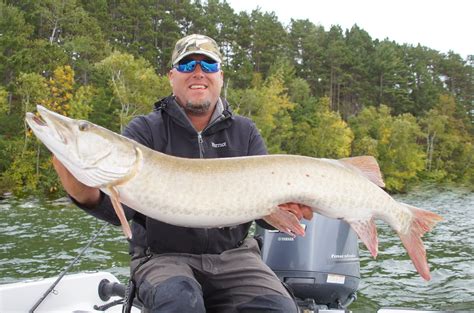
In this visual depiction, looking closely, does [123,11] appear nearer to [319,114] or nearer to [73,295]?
[319,114]

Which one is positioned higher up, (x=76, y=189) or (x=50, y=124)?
(x=50, y=124)

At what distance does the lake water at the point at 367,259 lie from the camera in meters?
7.79

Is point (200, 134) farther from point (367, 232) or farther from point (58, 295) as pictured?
point (58, 295)

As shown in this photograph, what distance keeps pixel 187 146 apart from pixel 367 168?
1.13 m

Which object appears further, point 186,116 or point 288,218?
point 186,116

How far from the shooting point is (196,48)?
3482mm

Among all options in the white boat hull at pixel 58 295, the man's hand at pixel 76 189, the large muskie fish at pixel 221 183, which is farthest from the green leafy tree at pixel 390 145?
the man's hand at pixel 76 189

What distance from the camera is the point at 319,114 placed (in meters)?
50.2

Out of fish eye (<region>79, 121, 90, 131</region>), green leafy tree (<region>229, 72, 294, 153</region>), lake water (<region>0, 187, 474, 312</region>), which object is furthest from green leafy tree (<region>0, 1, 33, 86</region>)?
fish eye (<region>79, 121, 90, 131</region>)

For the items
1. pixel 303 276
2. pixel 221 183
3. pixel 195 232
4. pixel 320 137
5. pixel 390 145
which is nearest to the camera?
pixel 221 183

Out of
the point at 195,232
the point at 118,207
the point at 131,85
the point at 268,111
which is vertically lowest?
the point at 268,111

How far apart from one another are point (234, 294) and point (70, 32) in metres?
44.2

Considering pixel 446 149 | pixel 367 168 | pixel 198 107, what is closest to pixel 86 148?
pixel 198 107

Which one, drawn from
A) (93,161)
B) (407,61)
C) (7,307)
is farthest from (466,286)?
(407,61)
